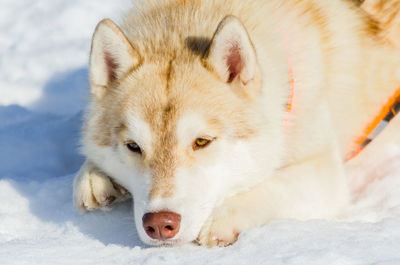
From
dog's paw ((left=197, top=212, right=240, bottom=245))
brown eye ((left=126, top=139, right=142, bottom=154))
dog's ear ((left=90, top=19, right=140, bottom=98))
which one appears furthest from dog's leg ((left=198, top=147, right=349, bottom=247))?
dog's ear ((left=90, top=19, right=140, bottom=98))

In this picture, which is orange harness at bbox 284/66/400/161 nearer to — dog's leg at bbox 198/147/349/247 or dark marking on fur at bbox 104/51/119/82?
dog's leg at bbox 198/147/349/247

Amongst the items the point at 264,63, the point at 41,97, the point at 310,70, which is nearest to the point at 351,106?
the point at 310,70

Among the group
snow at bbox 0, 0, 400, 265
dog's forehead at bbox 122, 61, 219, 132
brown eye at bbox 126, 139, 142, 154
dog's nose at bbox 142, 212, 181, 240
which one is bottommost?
snow at bbox 0, 0, 400, 265

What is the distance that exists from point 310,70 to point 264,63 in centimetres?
32

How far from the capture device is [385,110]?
12.1 feet

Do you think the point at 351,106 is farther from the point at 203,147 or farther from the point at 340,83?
the point at 203,147

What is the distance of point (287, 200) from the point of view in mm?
2846

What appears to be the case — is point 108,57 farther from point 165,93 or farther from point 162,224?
point 162,224

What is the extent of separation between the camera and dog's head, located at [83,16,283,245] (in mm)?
2514

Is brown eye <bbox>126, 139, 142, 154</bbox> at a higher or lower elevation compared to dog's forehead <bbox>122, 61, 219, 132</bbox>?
lower

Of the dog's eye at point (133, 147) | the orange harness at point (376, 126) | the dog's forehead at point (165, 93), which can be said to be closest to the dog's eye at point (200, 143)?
the dog's forehead at point (165, 93)

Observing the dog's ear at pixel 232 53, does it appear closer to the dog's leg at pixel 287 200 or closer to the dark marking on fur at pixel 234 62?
the dark marking on fur at pixel 234 62

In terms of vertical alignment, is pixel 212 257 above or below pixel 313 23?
below

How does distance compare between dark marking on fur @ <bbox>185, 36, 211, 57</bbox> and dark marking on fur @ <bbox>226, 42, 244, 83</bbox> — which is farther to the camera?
dark marking on fur @ <bbox>185, 36, 211, 57</bbox>
